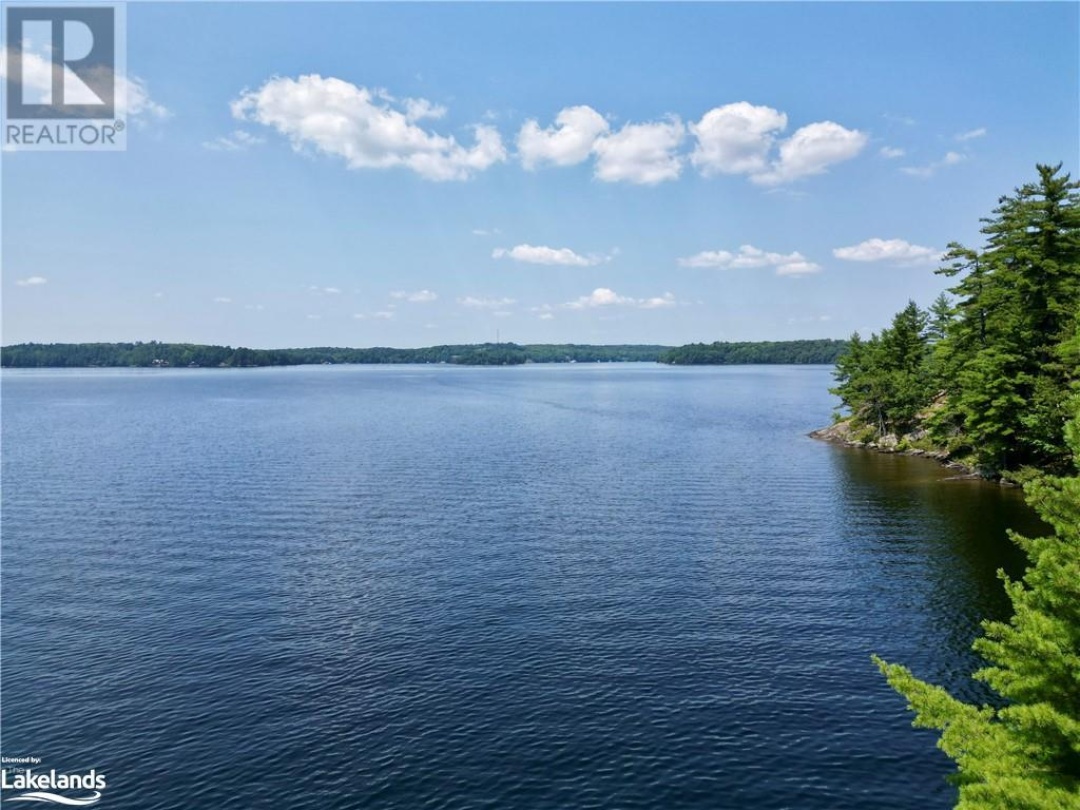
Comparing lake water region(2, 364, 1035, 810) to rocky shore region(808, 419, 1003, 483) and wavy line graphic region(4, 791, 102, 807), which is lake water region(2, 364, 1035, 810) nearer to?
wavy line graphic region(4, 791, 102, 807)

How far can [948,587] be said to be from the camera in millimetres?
44500

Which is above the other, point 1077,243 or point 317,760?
point 1077,243

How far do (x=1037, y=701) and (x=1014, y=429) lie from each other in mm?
61151

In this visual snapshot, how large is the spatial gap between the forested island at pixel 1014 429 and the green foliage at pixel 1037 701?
0.11ft

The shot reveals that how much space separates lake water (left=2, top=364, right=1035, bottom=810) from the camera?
27.1 metres

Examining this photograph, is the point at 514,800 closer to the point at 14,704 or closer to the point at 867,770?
the point at 867,770

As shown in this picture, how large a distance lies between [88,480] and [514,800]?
244ft

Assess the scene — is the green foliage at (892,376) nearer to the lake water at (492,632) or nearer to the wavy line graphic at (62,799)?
the lake water at (492,632)

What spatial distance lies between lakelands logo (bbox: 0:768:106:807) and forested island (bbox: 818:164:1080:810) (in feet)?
92.9

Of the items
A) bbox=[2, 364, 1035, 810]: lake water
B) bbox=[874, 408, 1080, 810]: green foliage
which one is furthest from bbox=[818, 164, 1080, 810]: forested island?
bbox=[2, 364, 1035, 810]: lake water

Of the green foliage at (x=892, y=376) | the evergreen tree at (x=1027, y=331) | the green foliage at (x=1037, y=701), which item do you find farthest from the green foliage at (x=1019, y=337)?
the green foliage at (x=1037, y=701)

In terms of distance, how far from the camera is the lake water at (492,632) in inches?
1066

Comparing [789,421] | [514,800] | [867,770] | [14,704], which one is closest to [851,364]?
[789,421]

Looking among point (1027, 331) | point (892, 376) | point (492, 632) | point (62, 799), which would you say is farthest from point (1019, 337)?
point (62, 799)
